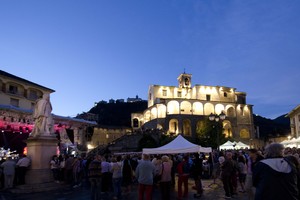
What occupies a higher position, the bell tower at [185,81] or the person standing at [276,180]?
the bell tower at [185,81]

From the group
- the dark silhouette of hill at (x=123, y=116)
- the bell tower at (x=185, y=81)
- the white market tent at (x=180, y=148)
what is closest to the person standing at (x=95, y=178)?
the white market tent at (x=180, y=148)

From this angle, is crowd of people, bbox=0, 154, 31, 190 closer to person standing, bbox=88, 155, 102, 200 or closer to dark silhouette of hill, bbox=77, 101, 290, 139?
person standing, bbox=88, 155, 102, 200

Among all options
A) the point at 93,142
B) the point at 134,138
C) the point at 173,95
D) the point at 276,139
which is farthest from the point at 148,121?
the point at 276,139

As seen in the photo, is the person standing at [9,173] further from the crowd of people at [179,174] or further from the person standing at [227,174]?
the person standing at [227,174]

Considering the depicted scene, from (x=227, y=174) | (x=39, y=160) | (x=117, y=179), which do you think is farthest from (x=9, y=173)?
(x=227, y=174)

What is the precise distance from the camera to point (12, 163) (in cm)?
1415

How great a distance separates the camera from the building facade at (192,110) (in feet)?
180

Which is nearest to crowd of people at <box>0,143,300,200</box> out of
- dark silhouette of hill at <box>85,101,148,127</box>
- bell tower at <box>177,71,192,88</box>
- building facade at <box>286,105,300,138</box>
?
building facade at <box>286,105,300,138</box>

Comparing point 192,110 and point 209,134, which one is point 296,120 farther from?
point 192,110

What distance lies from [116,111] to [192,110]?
41449 mm

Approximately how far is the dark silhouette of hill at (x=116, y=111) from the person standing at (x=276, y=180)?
83.8m

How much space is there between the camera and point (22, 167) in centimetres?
1366

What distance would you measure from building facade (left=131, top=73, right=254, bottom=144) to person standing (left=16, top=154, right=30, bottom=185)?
40.2 metres

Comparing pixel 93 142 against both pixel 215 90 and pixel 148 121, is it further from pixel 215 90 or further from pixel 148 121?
pixel 215 90
